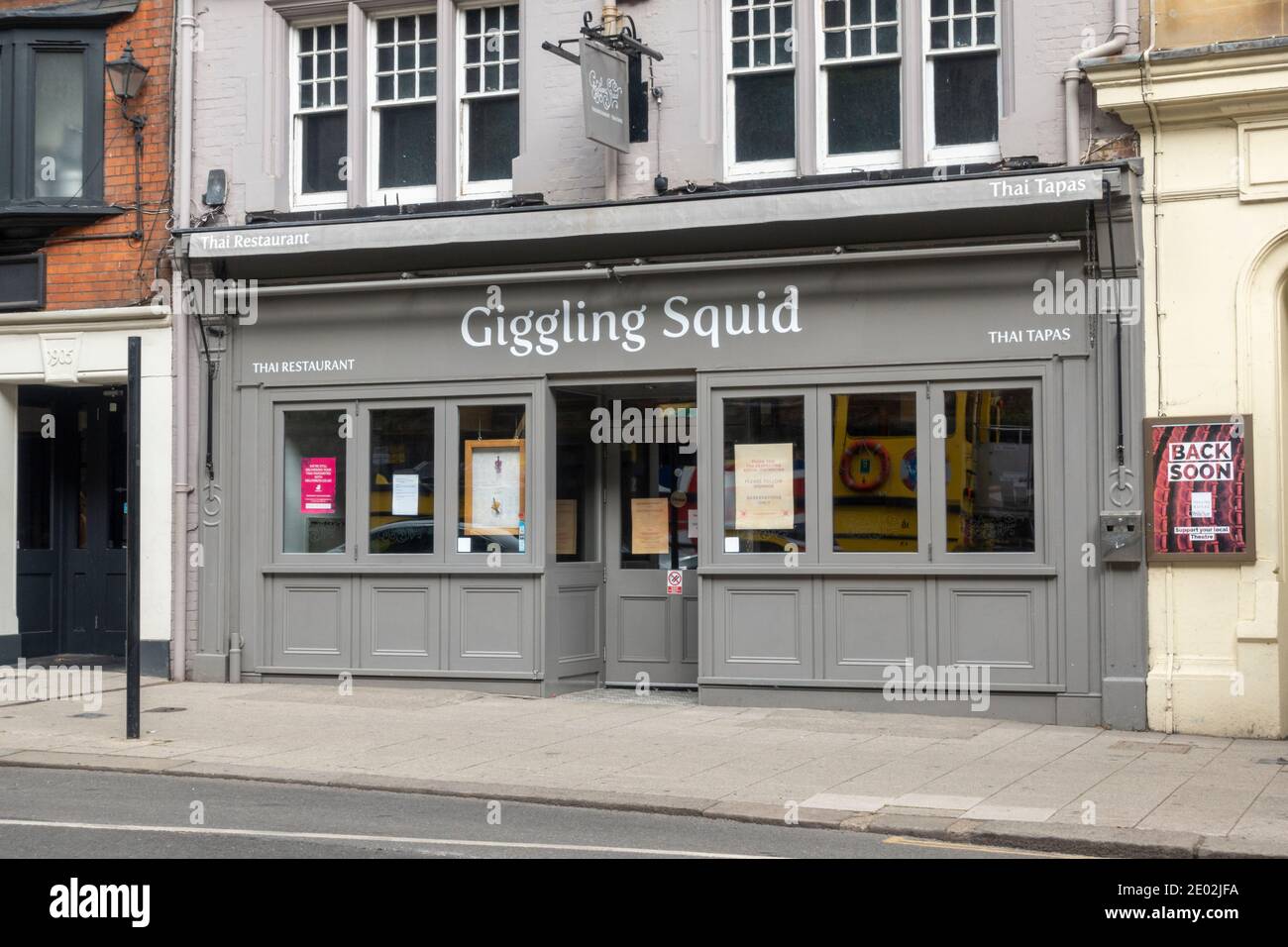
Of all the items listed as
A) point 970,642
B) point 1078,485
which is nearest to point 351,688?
point 970,642

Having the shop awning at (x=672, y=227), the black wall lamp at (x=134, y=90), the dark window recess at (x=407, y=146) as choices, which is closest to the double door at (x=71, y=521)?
the black wall lamp at (x=134, y=90)

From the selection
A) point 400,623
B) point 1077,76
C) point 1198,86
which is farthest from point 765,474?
point 1198,86

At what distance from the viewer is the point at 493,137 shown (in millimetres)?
14836

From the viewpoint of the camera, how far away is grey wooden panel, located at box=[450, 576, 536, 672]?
1438 cm

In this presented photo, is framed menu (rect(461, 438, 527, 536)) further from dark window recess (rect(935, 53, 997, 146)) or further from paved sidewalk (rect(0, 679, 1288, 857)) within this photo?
dark window recess (rect(935, 53, 997, 146))

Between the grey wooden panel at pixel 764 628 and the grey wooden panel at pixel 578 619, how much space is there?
160 cm

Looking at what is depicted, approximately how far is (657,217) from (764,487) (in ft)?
8.35

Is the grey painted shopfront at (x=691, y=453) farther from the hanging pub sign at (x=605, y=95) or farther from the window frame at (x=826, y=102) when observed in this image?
the window frame at (x=826, y=102)

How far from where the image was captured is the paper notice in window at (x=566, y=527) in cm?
1478

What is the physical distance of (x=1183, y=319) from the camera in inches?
490

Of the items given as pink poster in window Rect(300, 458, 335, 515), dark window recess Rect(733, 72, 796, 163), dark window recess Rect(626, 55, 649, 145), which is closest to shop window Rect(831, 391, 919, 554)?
dark window recess Rect(733, 72, 796, 163)

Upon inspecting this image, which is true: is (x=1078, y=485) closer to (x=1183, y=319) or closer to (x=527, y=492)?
(x=1183, y=319)
